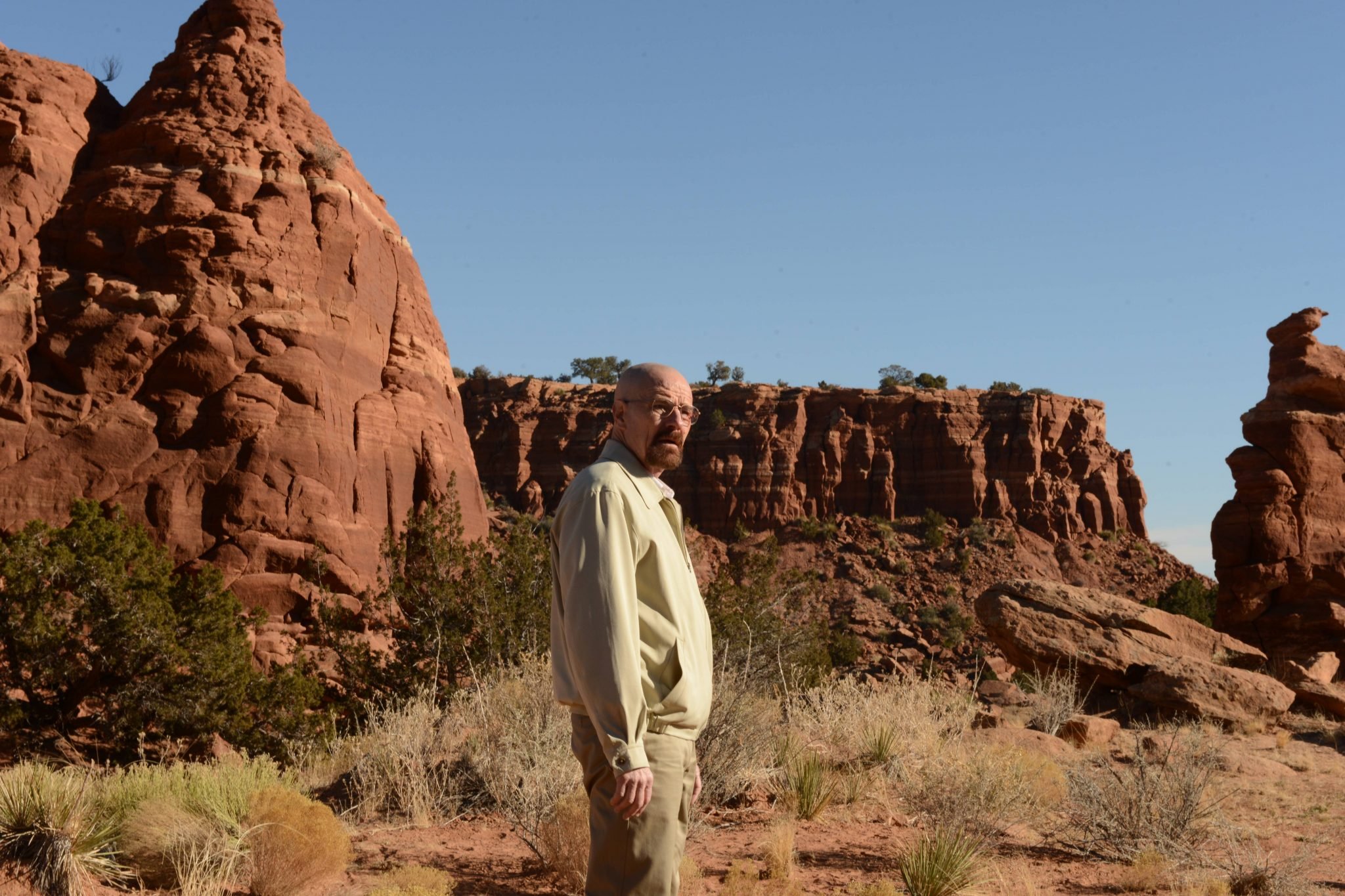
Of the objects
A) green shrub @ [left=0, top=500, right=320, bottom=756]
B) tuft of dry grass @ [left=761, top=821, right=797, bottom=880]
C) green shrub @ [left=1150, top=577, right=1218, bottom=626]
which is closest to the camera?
tuft of dry grass @ [left=761, top=821, right=797, bottom=880]

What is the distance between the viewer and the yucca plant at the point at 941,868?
541 cm

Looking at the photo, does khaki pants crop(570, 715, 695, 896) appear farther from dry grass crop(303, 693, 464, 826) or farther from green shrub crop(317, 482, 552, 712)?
green shrub crop(317, 482, 552, 712)

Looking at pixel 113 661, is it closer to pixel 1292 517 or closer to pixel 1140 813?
pixel 1140 813

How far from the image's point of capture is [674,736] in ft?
10.7

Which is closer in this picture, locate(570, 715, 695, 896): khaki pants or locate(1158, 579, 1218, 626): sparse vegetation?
locate(570, 715, 695, 896): khaki pants

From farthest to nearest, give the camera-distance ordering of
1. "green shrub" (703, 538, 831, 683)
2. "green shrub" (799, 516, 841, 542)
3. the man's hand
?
1. "green shrub" (799, 516, 841, 542)
2. "green shrub" (703, 538, 831, 683)
3. the man's hand

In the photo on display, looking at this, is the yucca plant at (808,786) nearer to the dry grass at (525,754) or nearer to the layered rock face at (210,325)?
the dry grass at (525,754)

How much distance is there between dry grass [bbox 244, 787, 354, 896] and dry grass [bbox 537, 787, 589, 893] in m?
1.04

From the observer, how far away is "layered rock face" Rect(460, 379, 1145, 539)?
63.0 meters

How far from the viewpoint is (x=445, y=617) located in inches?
626

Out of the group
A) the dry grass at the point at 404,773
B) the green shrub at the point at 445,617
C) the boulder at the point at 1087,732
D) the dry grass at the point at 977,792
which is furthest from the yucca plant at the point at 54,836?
the boulder at the point at 1087,732

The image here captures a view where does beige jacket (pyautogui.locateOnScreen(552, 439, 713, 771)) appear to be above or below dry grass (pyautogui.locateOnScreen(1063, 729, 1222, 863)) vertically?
above

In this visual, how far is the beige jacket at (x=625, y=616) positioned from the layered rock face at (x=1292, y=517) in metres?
20.1

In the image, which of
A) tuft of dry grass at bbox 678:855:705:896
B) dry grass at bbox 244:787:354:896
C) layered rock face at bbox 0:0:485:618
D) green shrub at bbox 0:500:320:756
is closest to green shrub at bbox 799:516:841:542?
layered rock face at bbox 0:0:485:618
